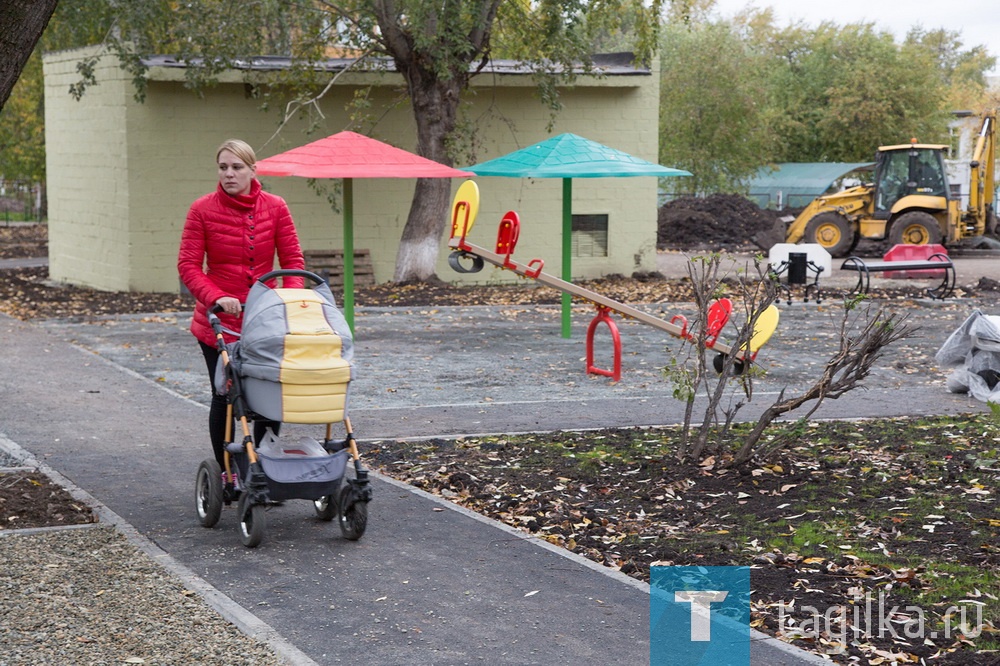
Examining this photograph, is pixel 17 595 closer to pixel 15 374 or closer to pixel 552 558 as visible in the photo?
pixel 552 558

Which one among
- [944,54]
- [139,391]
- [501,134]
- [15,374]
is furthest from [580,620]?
[944,54]

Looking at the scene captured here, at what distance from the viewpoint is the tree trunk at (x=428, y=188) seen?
19656 millimetres

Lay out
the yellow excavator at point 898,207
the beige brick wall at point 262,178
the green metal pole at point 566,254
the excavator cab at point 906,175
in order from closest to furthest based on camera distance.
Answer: the green metal pole at point 566,254 < the beige brick wall at point 262,178 < the yellow excavator at point 898,207 < the excavator cab at point 906,175

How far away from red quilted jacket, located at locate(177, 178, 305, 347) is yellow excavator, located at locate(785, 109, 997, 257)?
22.7m

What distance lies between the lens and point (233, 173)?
6438mm

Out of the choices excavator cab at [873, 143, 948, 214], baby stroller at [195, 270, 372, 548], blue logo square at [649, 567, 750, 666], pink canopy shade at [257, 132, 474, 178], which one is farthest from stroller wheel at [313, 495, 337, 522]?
excavator cab at [873, 143, 948, 214]

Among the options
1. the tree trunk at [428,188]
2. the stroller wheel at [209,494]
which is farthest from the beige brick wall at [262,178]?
the stroller wheel at [209,494]

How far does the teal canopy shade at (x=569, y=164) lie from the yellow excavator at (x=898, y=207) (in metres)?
14.7

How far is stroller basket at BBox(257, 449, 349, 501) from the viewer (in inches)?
238

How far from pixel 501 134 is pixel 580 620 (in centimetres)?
1740

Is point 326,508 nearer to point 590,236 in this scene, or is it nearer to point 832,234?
point 590,236

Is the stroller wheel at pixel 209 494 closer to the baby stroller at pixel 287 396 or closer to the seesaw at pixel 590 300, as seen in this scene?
the baby stroller at pixel 287 396

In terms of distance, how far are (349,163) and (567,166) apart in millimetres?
2434

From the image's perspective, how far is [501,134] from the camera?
72.0 ft
